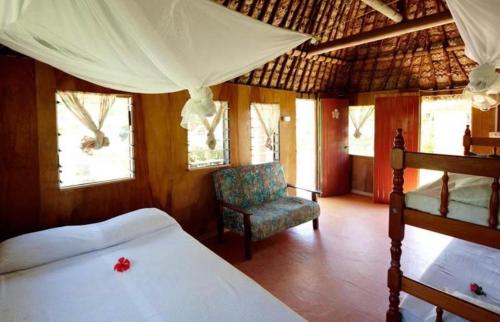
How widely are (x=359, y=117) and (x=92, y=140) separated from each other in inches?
209

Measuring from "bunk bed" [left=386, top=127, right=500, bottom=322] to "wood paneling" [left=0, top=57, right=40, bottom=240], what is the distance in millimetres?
3071

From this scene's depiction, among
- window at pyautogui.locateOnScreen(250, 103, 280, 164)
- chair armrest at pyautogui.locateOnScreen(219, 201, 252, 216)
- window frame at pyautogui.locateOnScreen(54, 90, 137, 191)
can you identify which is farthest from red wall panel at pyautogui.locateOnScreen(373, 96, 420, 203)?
window frame at pyautogui.locateOnScreen(54, 90, 137, 191)

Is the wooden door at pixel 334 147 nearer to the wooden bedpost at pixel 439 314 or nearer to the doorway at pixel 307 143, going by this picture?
the doorway at pixel 307 143

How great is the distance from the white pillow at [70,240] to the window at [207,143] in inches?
50.2

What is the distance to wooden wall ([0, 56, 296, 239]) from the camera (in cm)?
256

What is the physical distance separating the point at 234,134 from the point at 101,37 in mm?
2715

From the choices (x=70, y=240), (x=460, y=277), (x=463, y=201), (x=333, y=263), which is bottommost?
(x=333, y=263)

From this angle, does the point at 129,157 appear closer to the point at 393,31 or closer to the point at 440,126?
the point at 393,31

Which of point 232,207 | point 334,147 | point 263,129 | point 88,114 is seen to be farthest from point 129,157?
point 334,147

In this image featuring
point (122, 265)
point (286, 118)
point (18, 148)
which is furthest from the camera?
point (286, 118)

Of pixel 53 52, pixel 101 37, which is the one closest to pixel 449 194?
pixel 101 37

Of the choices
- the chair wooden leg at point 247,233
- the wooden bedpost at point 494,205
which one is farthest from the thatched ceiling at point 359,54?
the wooden bedpost at point 494,205

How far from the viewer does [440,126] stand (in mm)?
5543

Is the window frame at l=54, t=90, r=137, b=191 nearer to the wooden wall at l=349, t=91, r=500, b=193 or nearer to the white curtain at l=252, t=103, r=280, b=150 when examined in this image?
the white curtain at l=252, t=103, r=280, b=150
